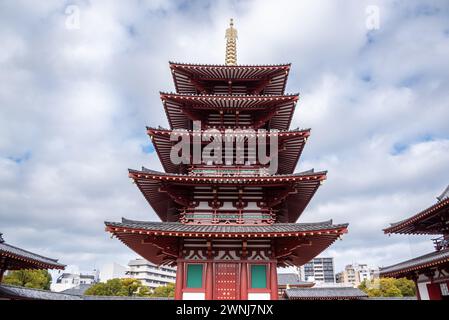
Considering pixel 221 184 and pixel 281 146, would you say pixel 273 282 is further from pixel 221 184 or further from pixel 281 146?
pixel 281 146

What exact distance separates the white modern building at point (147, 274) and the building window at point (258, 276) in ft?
349

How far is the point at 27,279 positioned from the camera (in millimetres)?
53156

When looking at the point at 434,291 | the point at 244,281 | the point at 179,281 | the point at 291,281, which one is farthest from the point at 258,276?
the point at 291,281

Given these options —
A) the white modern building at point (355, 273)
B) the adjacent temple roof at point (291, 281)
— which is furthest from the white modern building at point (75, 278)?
the white modern building at point (355, 273)

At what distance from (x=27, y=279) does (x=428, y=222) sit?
57.5m

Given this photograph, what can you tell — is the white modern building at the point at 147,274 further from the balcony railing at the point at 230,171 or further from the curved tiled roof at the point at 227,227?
the curved tiled roof at the point at 227,227

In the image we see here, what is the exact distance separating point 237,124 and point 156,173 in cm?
686

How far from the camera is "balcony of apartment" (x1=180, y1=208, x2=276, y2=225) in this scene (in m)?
17.6

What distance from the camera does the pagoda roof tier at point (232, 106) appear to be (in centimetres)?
2005

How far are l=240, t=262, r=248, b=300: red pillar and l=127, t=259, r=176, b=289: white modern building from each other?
106317 millimetres

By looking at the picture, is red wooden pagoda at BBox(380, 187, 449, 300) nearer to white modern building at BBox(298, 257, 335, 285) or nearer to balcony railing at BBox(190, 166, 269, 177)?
balcony railing at BBox(190, 166, 269, 177)

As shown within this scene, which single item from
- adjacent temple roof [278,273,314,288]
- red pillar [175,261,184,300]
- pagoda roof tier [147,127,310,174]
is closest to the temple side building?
pagoda roof tier [147,127,310,174]
